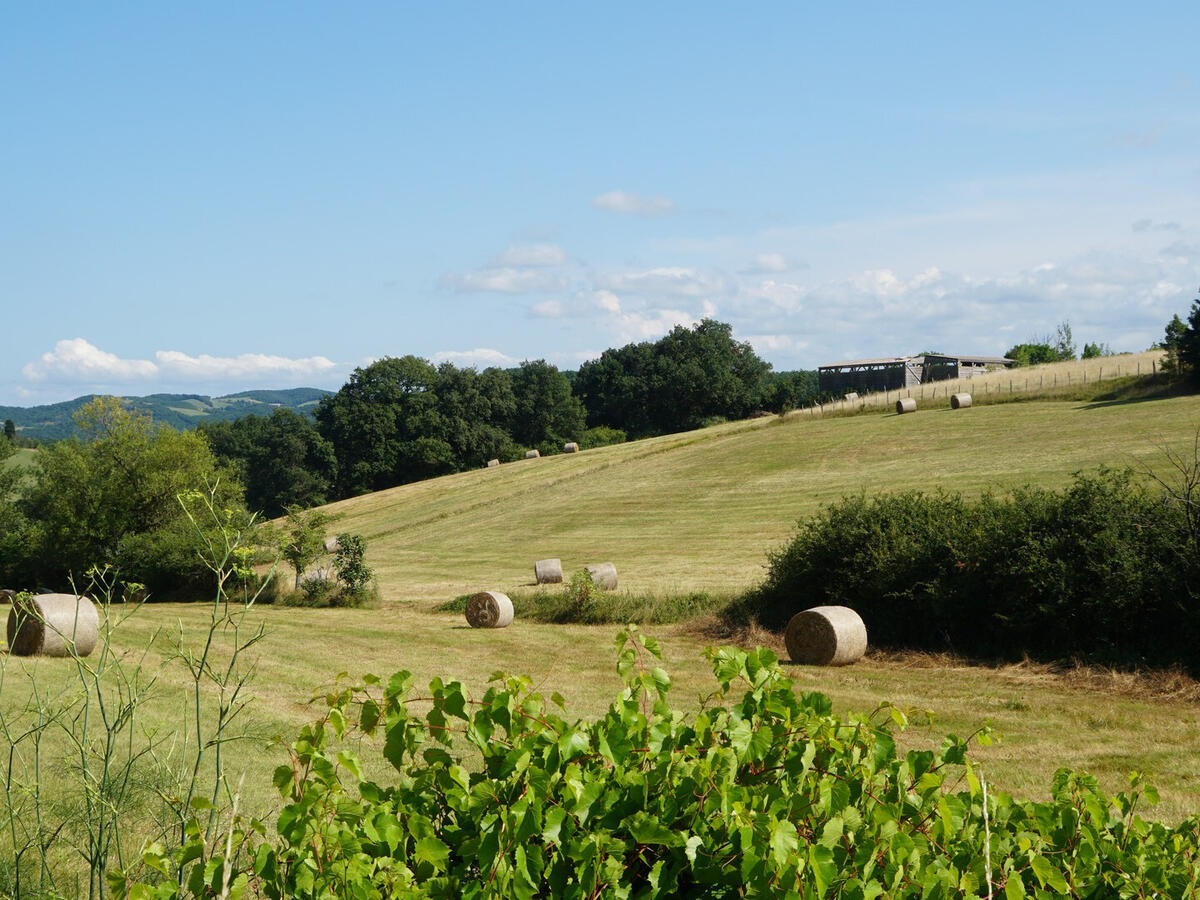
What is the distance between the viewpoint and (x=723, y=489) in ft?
136

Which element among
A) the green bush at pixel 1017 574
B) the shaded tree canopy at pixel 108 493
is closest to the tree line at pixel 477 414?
the shaded tree canopy at pixel 108 493

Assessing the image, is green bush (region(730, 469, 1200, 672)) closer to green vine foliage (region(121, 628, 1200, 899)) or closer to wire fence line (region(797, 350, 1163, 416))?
green vine foliage (region(121, 628, 1200, 899))

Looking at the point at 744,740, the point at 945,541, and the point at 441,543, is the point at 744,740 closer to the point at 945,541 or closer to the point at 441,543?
the point at 945,541

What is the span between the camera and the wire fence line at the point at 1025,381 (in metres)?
51.0

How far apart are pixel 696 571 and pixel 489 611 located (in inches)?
275

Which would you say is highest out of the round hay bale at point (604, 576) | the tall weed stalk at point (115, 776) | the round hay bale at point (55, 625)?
the tall weed stalk at point (115, 776)

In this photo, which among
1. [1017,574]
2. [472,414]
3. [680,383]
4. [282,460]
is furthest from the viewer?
[680,383]

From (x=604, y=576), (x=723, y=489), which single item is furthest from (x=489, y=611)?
(x=723, y=489)

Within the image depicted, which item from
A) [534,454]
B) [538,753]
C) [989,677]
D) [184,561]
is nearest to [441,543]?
[184,561]

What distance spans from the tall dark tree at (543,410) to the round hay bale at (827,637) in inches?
2947

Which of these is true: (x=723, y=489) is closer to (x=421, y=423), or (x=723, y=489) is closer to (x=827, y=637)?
(x=827, y=637)

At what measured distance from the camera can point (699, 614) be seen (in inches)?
852

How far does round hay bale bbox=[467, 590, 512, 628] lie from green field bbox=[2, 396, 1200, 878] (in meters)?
0.38

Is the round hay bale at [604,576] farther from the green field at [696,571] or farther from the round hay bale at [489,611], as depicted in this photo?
the round hay bale at [489,611]
